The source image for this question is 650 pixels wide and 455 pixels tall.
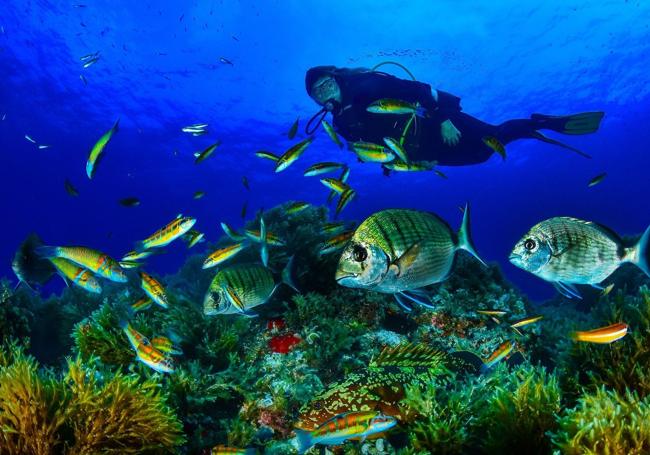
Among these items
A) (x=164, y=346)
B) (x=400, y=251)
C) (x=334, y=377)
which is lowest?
(x=334, y=377)

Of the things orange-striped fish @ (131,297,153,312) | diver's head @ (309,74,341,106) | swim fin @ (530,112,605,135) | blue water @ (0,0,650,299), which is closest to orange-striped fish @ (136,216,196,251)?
orange-striped fish @ (131,297,153,312)

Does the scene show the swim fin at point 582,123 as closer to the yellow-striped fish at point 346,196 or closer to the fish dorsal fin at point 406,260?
the yellow-striped fish at point 346,196

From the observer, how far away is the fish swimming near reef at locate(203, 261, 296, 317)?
347cm

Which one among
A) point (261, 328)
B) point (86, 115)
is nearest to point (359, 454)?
point (261, 328)

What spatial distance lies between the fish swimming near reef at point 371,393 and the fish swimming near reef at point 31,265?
12.1ft

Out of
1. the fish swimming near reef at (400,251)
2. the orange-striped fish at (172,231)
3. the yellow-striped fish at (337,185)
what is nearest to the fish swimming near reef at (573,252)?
the fish swimming near reef at (400,251)

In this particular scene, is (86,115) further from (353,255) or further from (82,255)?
(353,255)

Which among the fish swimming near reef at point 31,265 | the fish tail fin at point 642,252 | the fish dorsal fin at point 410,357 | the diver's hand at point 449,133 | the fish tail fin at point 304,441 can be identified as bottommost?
the fish swimming near reef at point 31,265

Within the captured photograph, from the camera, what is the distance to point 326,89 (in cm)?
930

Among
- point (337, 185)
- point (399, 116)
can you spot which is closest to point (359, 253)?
point (337, 185)

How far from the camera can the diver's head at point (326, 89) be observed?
9195 mm

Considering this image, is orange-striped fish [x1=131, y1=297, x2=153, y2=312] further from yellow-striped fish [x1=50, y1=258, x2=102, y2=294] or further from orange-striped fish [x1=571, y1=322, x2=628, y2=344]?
orange-striped fish [x1=571, y1=322, x2=628, y2=344]

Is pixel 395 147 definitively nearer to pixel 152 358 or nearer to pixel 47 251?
pixel 152 358

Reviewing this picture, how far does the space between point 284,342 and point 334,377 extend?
0.88 m
